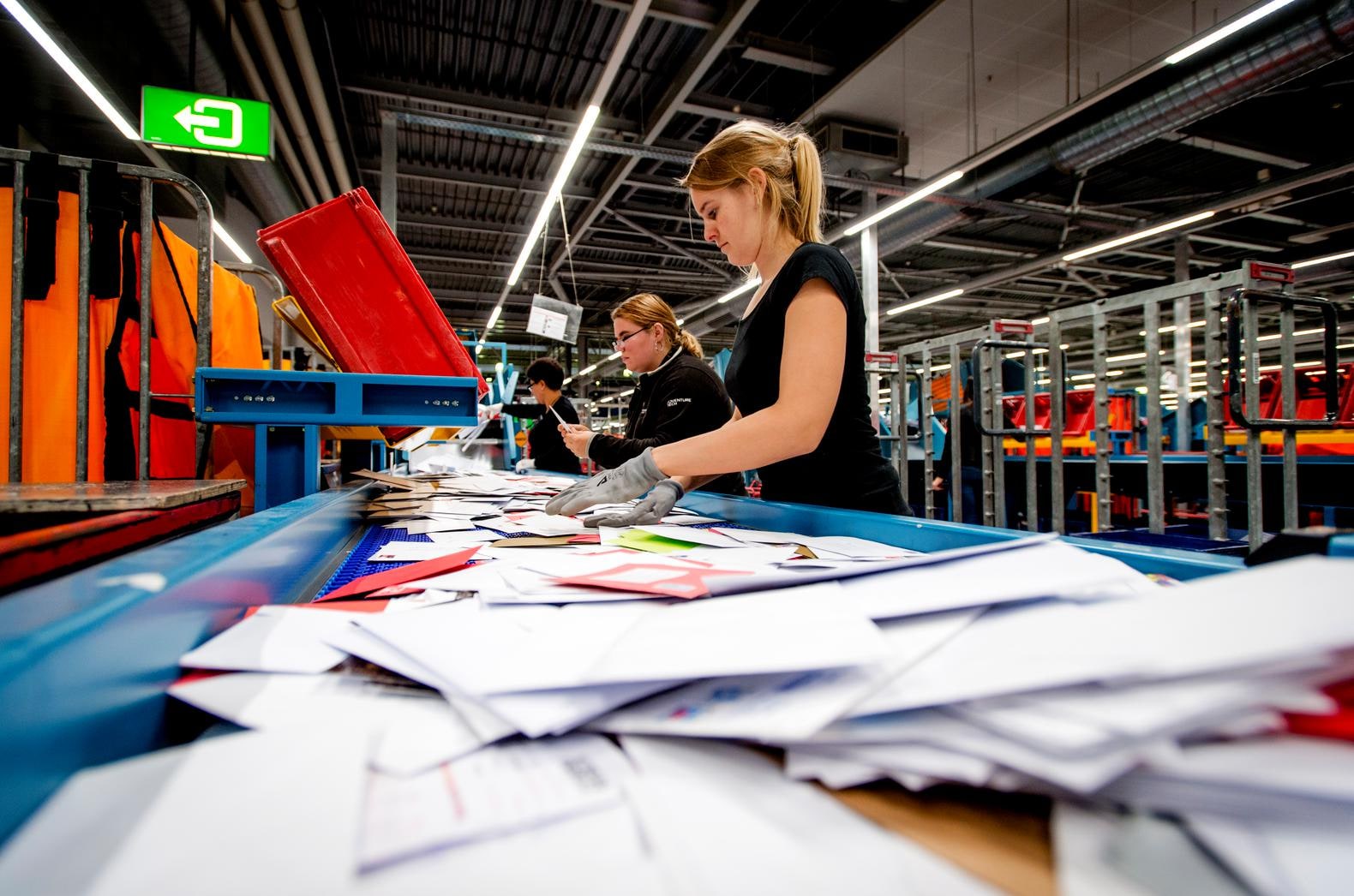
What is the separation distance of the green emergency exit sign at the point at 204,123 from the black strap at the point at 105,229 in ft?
9.53

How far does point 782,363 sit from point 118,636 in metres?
1.03

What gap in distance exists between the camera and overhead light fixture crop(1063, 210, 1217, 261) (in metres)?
6.75

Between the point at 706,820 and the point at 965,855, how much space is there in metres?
0.13

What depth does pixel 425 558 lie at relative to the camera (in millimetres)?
961

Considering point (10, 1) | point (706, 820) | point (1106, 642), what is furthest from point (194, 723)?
point (10, 1)

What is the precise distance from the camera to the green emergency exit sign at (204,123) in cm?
370

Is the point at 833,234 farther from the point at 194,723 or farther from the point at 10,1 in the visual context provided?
the point at 194,723

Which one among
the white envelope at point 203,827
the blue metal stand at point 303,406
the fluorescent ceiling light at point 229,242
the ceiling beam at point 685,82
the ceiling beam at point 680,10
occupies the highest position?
the ceiling beam at point 680,10

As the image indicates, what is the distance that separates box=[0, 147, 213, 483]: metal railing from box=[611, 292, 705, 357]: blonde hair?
1496 mm

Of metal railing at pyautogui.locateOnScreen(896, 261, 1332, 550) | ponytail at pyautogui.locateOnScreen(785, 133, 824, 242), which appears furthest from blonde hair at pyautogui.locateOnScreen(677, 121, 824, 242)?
metal railing at pyautogui.locateOnScreen(896, 261, 1332, 550)

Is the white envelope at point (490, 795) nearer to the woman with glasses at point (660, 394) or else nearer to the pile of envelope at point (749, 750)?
the pile of envelope at point (749, 750)

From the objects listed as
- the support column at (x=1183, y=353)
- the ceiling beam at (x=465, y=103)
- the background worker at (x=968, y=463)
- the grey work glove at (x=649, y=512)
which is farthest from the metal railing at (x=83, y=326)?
the background worker at (x=968, y=463)

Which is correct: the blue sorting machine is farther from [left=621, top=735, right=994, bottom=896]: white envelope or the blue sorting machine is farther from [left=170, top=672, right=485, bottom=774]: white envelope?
[left=621, top=735, right=994, bottom=896]: white envelope

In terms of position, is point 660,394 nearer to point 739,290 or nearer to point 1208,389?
point 1208,389
